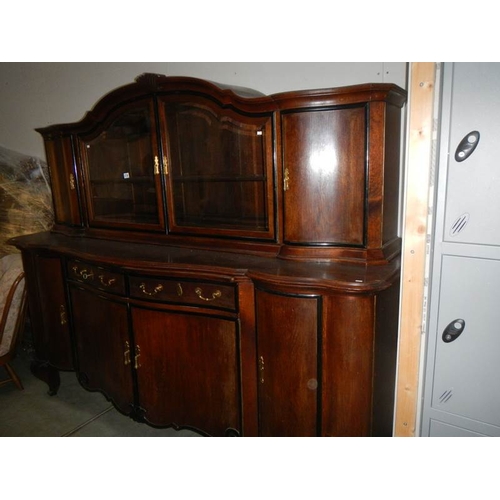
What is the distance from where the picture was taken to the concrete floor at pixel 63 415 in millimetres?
2000

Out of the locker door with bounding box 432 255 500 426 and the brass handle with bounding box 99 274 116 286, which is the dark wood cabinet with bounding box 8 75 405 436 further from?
the locker door with bounding box 432 255 500 426

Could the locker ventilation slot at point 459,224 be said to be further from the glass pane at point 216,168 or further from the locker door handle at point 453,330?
the glass pane at point 216,168

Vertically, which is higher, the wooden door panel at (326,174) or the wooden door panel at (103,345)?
the wooden door panel at (326,174)

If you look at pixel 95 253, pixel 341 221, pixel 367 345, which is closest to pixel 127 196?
pixel 95 253

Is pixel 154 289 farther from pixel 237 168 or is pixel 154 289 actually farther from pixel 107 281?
pixel 237 168

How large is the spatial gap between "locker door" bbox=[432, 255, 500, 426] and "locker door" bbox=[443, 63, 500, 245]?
0.10 meters

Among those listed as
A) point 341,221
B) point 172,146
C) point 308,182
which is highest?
point 172,146

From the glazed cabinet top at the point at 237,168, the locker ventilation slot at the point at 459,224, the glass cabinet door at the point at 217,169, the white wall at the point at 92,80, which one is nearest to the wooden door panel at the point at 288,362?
the glazed cabinet top at the point at 237,168

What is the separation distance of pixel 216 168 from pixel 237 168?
0.12 m

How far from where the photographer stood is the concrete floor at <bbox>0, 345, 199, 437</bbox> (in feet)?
6.56

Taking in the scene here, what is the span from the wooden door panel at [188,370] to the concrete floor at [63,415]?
1.21 ft
